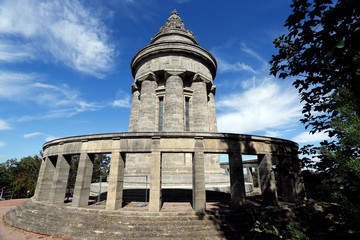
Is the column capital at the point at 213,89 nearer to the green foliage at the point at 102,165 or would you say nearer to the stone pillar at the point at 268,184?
the stone pillar at the point at 268,184

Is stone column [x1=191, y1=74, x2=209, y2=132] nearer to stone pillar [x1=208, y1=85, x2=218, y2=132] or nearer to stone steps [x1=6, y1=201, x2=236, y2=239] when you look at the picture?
stone pillar [x1=208, y1=85, x2=218, y2=132]

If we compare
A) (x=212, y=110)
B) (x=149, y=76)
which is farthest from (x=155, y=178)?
(x=212, y=110)

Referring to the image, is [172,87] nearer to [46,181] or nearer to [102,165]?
[46,181]

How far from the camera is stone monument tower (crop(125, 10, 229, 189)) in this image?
16828mm

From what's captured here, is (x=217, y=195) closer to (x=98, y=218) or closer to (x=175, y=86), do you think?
(x=98, y=218)

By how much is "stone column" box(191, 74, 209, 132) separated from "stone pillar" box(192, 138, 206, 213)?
8720mm

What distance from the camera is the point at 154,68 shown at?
775 inches

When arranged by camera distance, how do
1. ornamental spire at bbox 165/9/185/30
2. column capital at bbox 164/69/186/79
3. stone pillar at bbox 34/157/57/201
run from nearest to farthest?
1. stone pillar at bbox 34/157/57/201
2. column capital at bbox 164/69/186/79
3. ornamental spire at bbox 165/9/185/30

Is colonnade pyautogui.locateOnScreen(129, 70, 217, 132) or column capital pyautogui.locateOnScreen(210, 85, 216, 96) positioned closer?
colonnade pyautogui.locateOnScreen(129, 70, 217, 132)

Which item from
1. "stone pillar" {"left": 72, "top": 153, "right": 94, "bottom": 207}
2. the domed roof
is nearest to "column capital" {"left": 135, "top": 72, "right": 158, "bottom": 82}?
the domed roof

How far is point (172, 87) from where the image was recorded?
18.7 meters

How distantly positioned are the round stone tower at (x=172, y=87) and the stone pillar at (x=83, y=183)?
25.6 feet

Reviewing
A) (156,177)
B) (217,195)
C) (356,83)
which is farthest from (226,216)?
(356,83)

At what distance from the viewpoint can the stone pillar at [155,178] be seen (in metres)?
8.55
